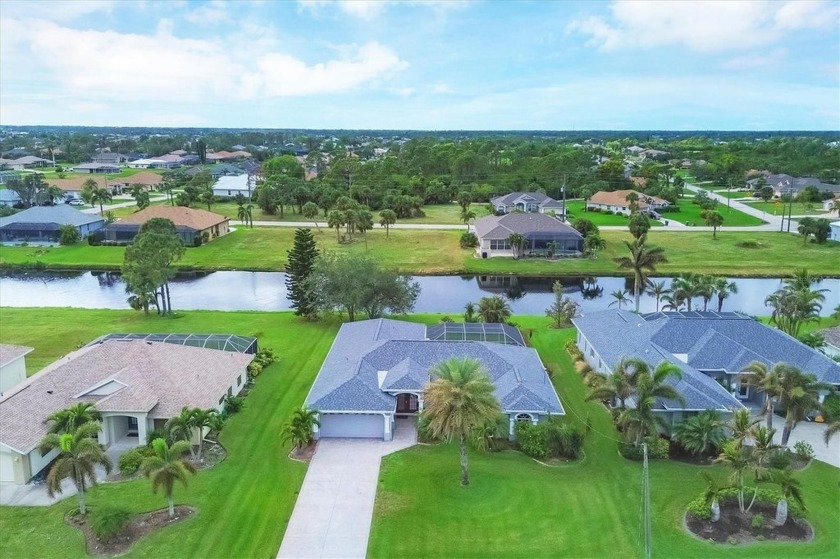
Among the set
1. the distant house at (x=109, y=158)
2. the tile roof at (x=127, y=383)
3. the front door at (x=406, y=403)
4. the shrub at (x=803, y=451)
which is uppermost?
the distant house at (x=109, y=158)

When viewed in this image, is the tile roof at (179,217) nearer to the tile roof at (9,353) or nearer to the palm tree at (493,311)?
the tile roof at (9,353)

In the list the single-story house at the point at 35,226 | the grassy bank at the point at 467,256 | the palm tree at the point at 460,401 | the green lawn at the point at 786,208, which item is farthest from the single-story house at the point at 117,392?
the green lawn at the point at 786,208

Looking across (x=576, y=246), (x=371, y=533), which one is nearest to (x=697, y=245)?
(x=576, y=246)

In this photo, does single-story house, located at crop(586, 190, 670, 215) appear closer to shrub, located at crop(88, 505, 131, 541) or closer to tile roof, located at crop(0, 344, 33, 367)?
tile roof, located at crop(0, 344, 33, 367)

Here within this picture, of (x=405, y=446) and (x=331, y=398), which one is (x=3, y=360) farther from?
(x=405, y=446)

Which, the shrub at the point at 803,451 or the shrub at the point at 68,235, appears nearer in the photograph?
the shrub at the point at 803,451

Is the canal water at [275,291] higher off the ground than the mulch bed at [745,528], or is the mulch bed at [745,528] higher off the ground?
the canal water at [275,291]

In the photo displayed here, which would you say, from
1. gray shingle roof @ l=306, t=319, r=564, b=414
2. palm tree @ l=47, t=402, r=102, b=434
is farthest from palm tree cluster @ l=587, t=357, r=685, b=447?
palm tree @ l=47, t=402, r=102, b=434
